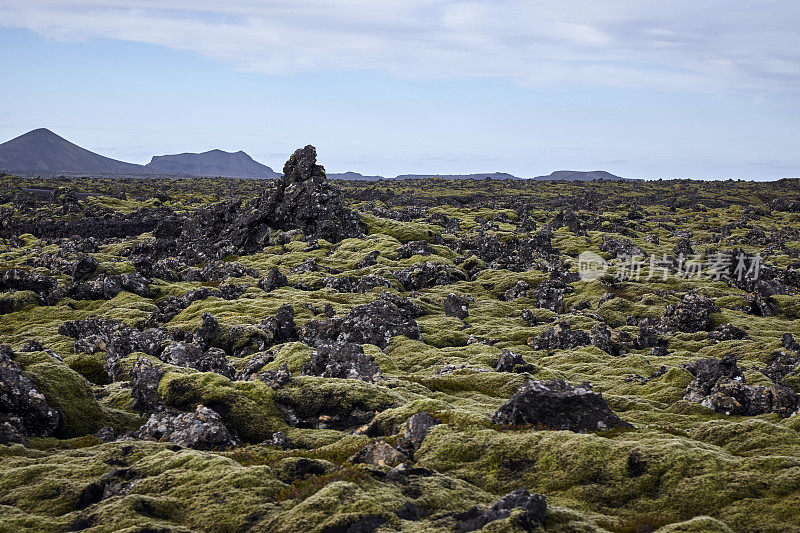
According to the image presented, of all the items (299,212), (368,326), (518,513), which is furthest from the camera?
(299,212)

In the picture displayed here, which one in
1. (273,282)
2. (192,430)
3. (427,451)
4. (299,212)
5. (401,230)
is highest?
(299,212)

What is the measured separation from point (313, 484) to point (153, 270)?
48720 mm

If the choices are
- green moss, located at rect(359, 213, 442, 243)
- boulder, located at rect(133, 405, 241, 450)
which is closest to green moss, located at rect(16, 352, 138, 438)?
boulder, located at rect(133, 405, 241, 450)

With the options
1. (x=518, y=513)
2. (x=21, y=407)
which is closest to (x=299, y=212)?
(x=21, y=407)

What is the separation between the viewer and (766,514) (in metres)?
10.8

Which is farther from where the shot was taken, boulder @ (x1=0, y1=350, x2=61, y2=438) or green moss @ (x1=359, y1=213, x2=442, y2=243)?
green moss @ (x1=359, y1=213, x2=442, y2=243)

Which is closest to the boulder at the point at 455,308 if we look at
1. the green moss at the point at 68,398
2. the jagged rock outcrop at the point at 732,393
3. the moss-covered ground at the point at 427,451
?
the moss-covered ground at the point at 427,451

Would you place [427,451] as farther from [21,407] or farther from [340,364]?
[21,407]

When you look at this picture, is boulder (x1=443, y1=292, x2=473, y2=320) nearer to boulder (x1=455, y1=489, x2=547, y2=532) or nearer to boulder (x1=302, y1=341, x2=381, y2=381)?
boulder (x1=302, y1=341, x2=381, y2=381)

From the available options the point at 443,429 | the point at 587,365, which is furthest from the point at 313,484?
the point at 587,365

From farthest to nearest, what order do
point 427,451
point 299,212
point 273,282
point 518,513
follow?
1. point 299,212
2. point 273,282
3. point 427,451
4. point 518,513

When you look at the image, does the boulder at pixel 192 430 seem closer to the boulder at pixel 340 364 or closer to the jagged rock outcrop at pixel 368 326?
the boulder at pixel 340 364

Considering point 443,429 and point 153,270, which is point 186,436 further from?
point 153,270

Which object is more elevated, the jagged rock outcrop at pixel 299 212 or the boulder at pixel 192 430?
the jagged rock outcrop at pixel 299 212
